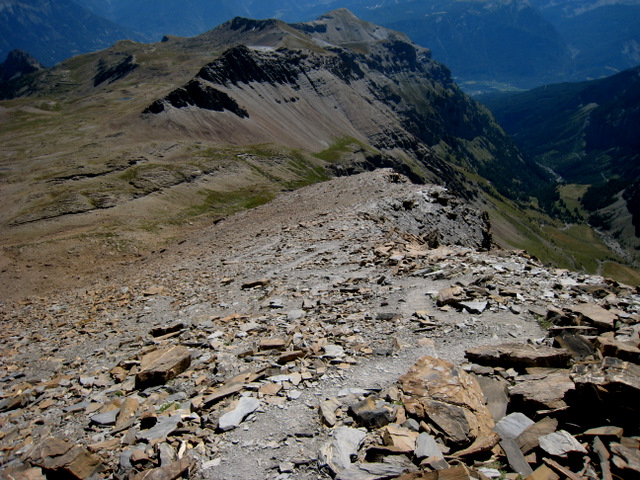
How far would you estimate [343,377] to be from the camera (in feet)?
34.1

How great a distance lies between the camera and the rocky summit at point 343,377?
7.63 m

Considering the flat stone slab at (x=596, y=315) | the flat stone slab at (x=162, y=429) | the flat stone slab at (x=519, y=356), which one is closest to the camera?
the flat stone slab at (x=162, y=429)

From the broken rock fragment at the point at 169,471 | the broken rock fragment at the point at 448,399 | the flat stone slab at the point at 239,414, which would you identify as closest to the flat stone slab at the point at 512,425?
the broken rock fragment at the point at 448,399

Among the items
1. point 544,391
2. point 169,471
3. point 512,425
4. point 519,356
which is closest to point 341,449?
point 169,471

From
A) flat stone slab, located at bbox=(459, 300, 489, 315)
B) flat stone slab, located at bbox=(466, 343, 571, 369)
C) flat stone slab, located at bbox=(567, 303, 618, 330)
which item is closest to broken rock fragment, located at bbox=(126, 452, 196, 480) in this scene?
flat stone slab, located at bbox=(466, 343, 571, 369)

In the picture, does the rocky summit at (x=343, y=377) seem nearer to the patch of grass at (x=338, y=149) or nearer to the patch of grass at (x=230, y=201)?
the patch of grass at (x=230, y=201)

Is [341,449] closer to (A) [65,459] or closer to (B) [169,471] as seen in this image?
(B) [169,471]

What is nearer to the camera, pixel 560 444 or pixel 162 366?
pixel 560 444

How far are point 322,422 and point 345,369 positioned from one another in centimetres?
223

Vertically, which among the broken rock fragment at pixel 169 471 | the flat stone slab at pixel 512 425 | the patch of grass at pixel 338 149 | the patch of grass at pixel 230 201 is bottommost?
the patch of grass at pixel 230 201

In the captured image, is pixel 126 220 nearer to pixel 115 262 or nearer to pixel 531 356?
pixel 115 262

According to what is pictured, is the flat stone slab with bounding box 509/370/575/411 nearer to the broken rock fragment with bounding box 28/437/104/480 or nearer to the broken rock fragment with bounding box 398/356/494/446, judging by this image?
the broken rock fragment with bounding box 398/356/494/446

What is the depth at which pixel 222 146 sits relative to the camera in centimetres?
11381

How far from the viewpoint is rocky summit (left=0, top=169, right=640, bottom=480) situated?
25.0ft
